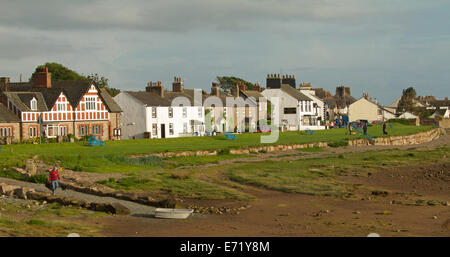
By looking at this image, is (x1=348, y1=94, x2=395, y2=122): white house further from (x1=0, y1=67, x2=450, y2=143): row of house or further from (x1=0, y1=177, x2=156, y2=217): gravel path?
(x1=0, y1=177, x2=156, y2=217): gravel path

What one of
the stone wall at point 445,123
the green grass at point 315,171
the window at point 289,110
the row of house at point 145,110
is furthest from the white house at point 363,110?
the green grass at point 315,171

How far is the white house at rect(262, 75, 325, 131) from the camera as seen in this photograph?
347ft

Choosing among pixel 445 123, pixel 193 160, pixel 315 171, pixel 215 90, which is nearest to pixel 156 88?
pixel 215 90

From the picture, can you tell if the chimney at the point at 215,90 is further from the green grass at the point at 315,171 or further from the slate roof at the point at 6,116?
the green grass at the point at 315,171

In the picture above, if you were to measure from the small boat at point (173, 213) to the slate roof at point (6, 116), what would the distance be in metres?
39.9

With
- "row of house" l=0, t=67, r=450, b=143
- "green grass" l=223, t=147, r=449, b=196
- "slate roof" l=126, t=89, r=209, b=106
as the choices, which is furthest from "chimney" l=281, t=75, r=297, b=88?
"green grass" l=223, t=147, r=449, b=196

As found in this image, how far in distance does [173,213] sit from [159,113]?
183 feet

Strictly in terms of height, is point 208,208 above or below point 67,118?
below

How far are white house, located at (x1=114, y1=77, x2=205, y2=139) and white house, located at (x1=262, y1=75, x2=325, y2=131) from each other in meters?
20.0

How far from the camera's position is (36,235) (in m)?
20.5

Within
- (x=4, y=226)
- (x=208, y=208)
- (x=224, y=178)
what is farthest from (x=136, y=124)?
(x=4, y=226)
